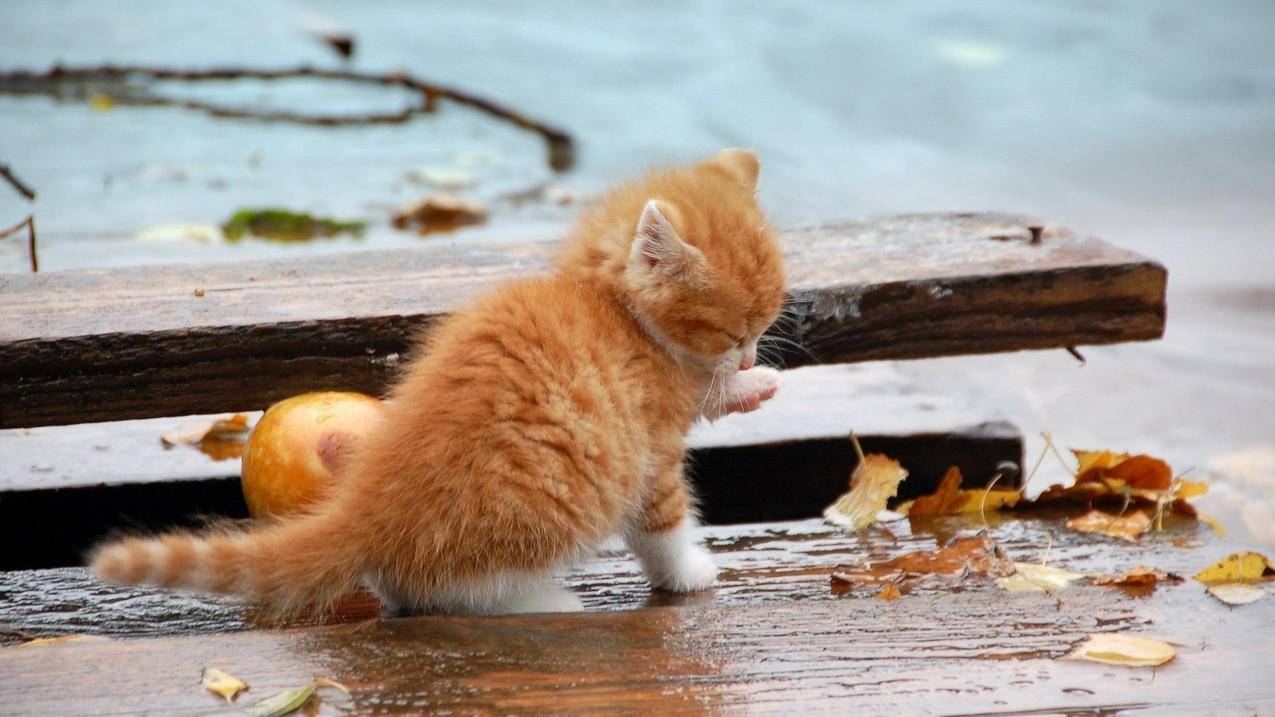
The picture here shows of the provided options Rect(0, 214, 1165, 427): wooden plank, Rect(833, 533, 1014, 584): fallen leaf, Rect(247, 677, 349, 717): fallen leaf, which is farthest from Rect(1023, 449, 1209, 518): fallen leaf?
Rect(247, 677, 349, 717): fallen leaf

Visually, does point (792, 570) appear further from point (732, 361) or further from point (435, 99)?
point (435, 99)

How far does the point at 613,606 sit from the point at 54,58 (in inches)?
342

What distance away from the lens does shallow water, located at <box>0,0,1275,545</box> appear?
6.11 metres

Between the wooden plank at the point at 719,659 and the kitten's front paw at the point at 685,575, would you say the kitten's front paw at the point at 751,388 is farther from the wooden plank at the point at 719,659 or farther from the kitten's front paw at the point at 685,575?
the wooden plank at the point at 719,659

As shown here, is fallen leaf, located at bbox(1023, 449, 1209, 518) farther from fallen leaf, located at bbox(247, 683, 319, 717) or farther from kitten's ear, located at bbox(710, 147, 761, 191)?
fallen leaf, located at bbox(247, 683, 319, 717)

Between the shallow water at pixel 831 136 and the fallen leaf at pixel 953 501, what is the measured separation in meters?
1.55

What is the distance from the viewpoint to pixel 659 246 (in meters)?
2.50

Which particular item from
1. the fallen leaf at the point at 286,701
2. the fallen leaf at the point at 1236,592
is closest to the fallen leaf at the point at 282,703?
the fallen leaf at the point at 286,701

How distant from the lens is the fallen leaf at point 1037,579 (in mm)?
2568

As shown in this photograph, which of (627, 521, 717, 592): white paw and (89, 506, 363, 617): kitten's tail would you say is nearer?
(89, 506, 363, 617): kitten's tail

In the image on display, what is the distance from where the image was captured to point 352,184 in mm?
7566

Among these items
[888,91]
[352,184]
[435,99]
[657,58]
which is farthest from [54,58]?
[888,91]

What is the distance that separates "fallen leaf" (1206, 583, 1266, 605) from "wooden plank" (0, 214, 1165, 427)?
795 millimetres

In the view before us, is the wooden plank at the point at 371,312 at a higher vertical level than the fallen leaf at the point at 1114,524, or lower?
higher
